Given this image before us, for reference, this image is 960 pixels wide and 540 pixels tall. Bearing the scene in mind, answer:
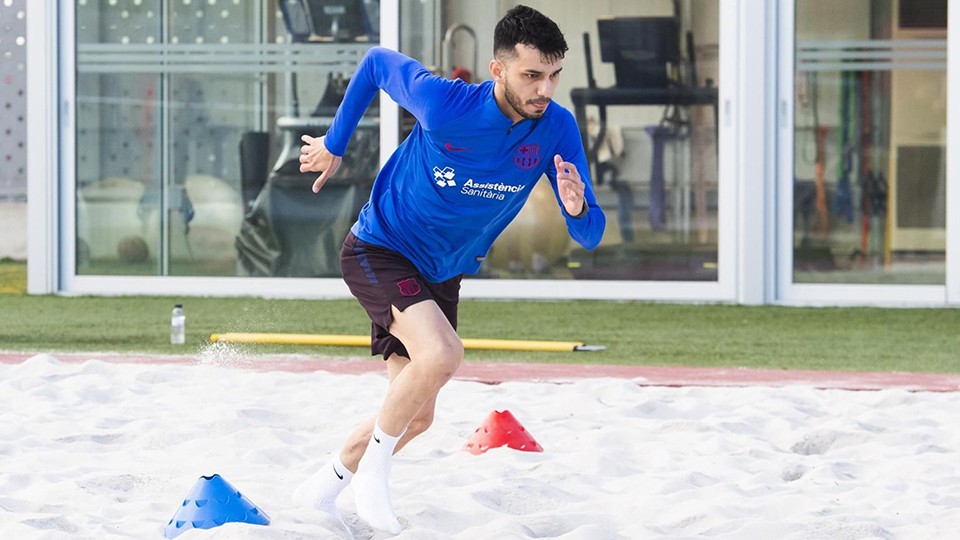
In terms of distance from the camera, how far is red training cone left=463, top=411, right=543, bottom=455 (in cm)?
548

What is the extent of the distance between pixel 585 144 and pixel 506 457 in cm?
622

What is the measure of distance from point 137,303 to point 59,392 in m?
4.34

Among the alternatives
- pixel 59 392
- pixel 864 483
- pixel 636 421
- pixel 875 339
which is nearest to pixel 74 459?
pixel 59 392

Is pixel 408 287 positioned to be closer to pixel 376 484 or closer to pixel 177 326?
pixel 376 484

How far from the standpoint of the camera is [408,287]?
430 cm

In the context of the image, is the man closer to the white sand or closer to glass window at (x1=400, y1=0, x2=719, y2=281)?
the white sand

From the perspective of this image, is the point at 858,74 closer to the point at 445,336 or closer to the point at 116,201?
the point at 116,201

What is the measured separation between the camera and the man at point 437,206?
4.14 m

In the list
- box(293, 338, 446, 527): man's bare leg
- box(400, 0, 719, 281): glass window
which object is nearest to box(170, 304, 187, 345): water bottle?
box(400, 0, 719, 281): glass window

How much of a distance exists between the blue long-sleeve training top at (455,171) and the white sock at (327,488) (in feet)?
2.00

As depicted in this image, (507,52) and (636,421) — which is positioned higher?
(507,52)

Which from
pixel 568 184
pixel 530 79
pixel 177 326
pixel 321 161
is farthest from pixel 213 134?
pixel 568 184

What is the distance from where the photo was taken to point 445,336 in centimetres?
418

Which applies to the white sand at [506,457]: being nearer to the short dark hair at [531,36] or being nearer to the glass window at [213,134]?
the short dark hair at [531,36]
